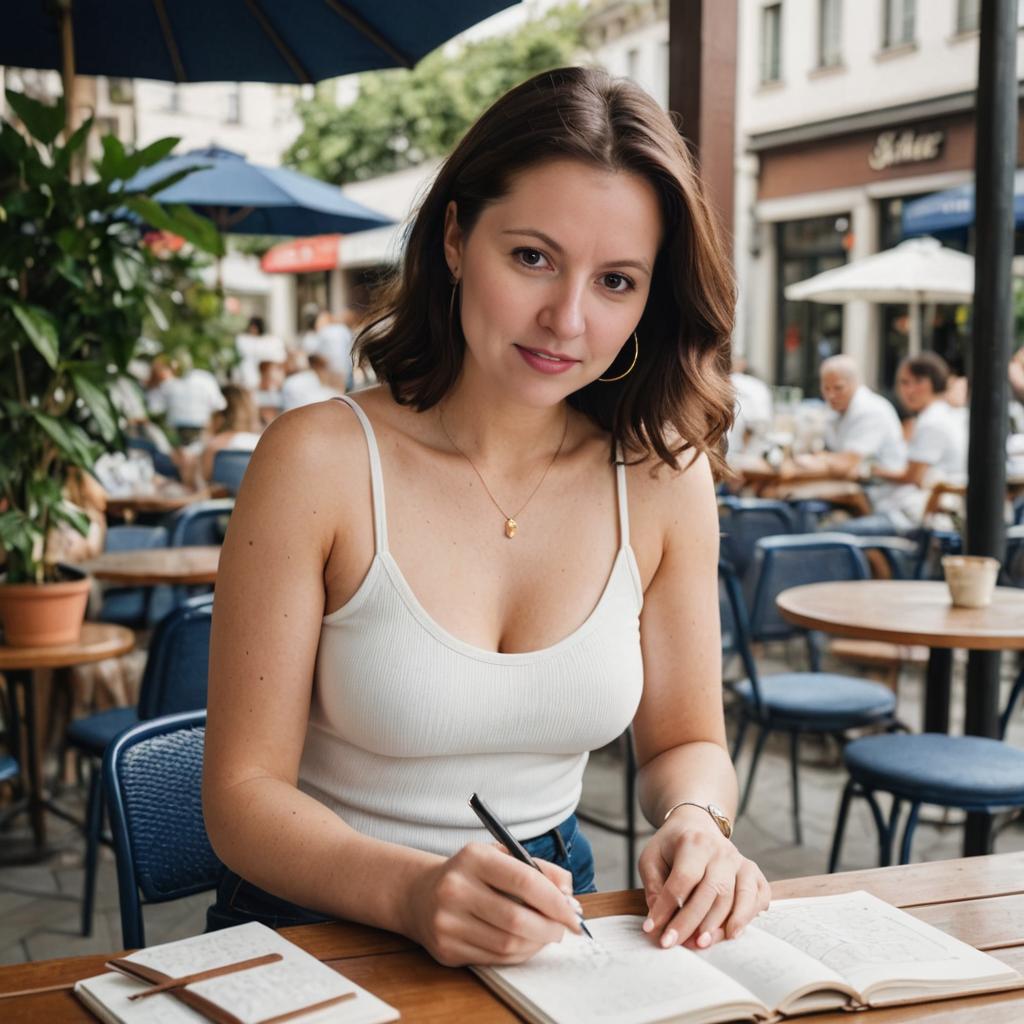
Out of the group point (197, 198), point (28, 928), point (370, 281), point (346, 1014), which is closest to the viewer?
point (346, 1014)

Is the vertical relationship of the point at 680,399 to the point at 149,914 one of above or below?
above

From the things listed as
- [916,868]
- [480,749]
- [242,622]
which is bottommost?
[916,868]

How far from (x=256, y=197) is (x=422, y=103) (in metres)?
18.5

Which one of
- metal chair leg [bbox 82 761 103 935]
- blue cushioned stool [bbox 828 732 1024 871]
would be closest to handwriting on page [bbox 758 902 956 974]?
blue cushioned stool [bbox 828 732 1024 871]

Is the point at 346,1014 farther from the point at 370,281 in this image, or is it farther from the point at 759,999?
the point at 370,281

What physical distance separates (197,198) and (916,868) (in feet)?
23.0

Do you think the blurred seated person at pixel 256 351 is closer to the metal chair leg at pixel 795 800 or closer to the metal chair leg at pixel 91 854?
the metal chair leg at pixel 795 800

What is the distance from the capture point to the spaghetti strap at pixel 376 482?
1633 millimetres

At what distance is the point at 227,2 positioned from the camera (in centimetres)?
369

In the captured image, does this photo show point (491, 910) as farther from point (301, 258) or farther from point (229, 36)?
point (301, 258)

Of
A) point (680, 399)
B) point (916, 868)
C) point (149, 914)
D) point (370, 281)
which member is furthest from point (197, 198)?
point (916, 868)

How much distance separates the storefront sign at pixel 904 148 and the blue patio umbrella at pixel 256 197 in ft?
33.0

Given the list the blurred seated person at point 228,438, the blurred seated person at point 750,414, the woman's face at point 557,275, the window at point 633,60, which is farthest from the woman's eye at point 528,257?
the window at point 633,60

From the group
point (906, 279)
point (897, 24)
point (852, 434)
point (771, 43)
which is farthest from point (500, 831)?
point (771, 43)
